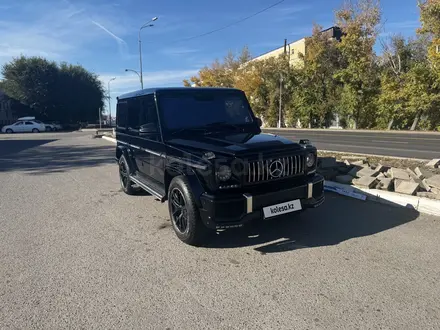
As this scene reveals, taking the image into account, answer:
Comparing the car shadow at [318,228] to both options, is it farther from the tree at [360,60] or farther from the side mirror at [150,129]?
the tree at [360,60]

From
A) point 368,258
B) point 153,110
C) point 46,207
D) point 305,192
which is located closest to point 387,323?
point 368,258

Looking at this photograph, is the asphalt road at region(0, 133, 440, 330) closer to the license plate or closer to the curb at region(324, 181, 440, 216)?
the curb at region(324, 181, 440, 216)

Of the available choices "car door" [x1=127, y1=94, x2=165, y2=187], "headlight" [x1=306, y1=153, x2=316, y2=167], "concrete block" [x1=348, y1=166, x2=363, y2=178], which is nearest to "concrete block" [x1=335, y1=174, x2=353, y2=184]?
"concrete block" [x1=348, y1=166, x2=363, y2=178]

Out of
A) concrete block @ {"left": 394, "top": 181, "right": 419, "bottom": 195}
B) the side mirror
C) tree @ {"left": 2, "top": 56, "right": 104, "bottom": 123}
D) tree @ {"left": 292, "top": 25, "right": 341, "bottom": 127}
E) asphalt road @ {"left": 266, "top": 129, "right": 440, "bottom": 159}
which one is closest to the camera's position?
the side mirror

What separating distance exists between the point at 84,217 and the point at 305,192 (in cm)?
355

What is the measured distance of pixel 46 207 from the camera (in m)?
5.89

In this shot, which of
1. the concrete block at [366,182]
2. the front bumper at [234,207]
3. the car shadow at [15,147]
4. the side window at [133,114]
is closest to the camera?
the front bumper at [234,207]

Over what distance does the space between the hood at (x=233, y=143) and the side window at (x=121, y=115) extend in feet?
7.67

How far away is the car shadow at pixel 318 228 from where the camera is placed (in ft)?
13.4

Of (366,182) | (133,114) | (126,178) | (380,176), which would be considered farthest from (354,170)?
(126,178)

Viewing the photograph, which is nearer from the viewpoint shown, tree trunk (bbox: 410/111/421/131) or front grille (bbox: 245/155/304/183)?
front grille (bbox: 245/155/304/183)

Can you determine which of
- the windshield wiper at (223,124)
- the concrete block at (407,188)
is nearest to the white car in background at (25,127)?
the windshield wiper at (223,124)

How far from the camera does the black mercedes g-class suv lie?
3.67m

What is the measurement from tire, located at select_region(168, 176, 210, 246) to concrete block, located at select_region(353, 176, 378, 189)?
3.41m
